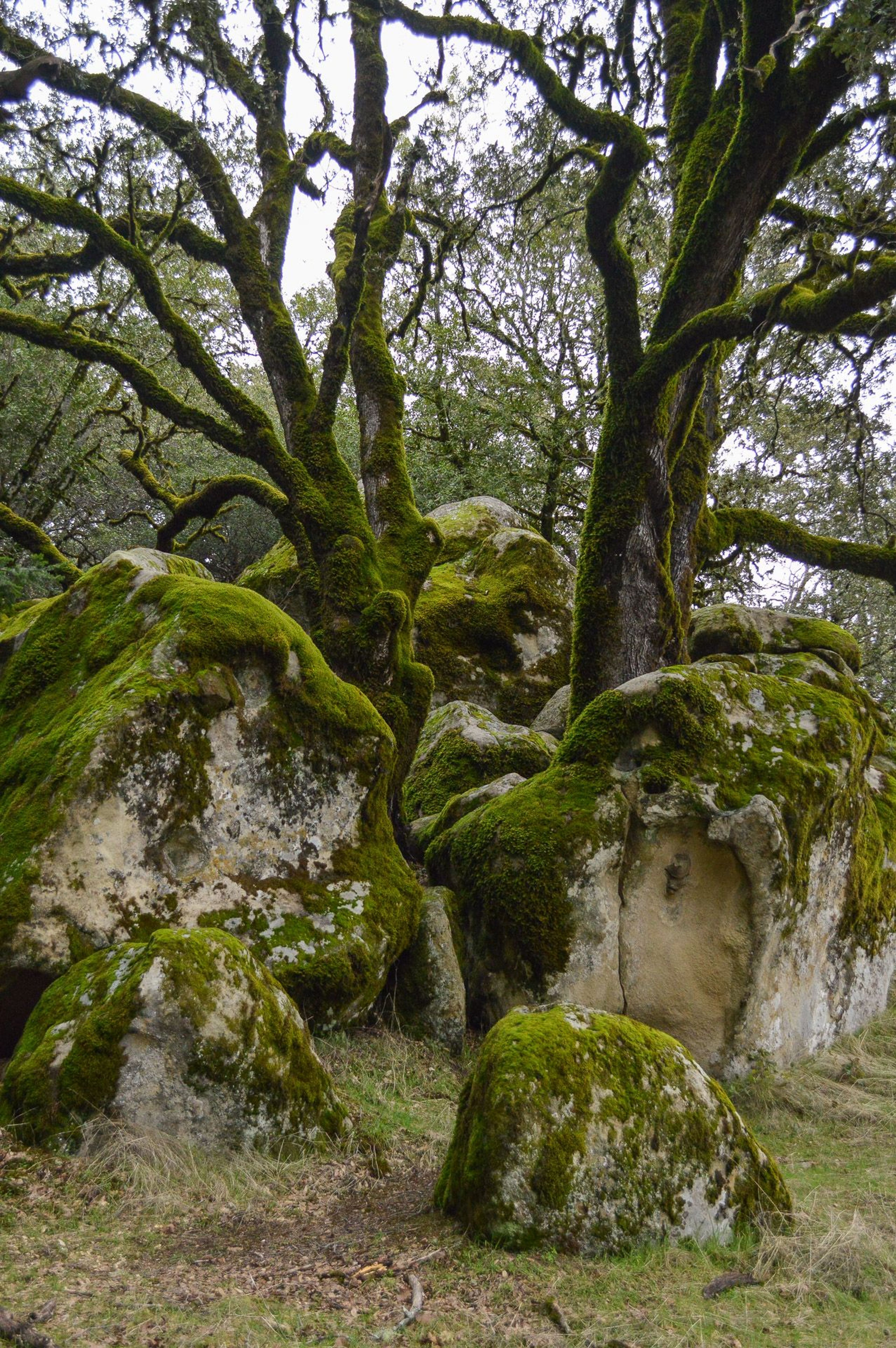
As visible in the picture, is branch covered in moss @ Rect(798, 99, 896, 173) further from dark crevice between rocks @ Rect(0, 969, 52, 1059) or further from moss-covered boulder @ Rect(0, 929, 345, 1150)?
dark crevice between rocks @ Rect(0, 969, 52, 1059)

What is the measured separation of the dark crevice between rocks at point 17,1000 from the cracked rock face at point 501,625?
779 centimetres

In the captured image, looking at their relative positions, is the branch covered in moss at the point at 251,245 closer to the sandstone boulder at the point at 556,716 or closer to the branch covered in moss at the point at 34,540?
the branch covered in moss at the point at 34,540

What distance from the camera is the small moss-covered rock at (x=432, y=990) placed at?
6703mm

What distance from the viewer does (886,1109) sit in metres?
6.03

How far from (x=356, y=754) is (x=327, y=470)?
377 cm

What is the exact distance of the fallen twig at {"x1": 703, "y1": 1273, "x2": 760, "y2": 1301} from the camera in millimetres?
3492

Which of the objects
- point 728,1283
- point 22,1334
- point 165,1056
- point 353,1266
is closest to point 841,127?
point 728,1283

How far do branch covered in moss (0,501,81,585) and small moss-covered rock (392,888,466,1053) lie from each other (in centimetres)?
750

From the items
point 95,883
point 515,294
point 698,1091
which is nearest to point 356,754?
point 95,883

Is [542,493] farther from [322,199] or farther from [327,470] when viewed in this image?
[327,470]

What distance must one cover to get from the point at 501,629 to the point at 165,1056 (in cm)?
943

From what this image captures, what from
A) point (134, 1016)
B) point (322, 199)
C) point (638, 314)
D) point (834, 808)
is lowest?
point (134, 1016)

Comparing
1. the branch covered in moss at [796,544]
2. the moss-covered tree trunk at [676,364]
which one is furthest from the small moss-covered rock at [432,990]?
the branch covered in moss at [796,544]

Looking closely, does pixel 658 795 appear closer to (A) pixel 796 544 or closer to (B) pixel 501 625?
(A) pixel 796 544
